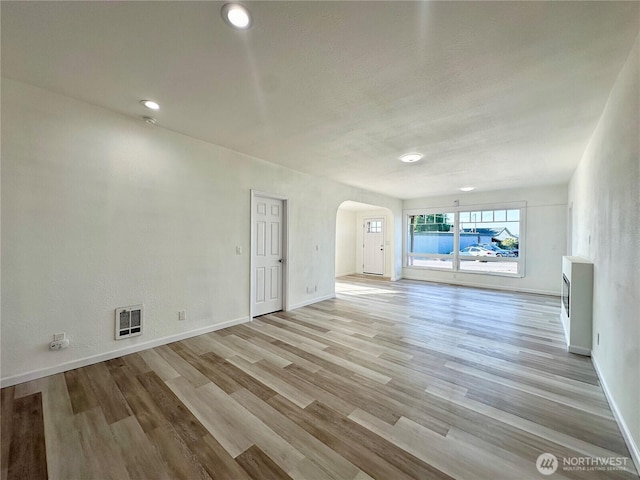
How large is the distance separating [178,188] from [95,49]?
166cm

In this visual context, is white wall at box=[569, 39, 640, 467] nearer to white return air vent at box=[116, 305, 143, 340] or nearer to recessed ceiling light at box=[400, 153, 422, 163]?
recessed ceiling light at box=[400, 153, 422, 163]

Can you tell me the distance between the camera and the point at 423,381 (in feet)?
7.89

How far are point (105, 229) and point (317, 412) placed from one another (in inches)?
111

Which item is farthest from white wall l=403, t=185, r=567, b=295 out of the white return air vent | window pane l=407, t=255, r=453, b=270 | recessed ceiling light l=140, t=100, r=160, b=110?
the white return air vent

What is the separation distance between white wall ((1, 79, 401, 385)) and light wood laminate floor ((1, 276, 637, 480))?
0.39 meters

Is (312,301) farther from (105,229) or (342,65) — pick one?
(342,65)

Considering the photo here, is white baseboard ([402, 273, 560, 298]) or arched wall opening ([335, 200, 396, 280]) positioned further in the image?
arched wall opening ([335, 200, 396, 280])

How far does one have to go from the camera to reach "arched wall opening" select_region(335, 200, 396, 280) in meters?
9.09

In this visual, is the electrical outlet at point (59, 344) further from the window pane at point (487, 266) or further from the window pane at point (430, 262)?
the window pane at point (487, 266)

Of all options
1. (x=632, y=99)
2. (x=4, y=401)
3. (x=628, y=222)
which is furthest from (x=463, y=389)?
(x=4, y=401)

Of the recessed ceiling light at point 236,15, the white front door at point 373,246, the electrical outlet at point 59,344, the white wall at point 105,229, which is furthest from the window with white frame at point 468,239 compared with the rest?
the electrical outlet at point 59,344

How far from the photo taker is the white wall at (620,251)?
5.38ft

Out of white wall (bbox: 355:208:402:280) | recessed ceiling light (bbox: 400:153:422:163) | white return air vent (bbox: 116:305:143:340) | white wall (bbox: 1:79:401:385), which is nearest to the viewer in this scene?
white wall (bbox: 1:79:401:385)

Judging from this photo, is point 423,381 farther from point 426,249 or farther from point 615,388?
point 426,249
